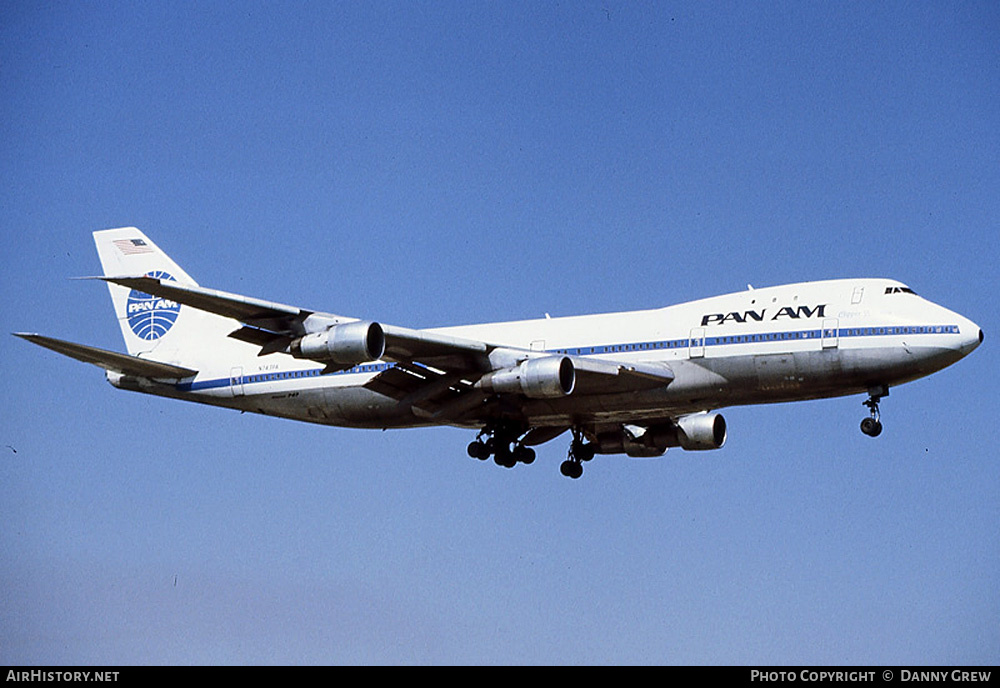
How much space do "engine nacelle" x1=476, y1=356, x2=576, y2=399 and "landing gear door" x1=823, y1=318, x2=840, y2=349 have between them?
24.6 feet

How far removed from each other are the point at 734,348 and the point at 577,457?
9537mm

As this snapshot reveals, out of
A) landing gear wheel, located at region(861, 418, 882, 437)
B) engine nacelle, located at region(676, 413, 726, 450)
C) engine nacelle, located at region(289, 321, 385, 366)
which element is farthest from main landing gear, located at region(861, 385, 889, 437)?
engine nacelle, located at region(289, 321, 385, 366)

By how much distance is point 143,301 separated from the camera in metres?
50.9

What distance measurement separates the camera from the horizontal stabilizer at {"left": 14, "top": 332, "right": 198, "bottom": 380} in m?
40.8

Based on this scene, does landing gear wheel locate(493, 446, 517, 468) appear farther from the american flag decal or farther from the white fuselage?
the american flag decal

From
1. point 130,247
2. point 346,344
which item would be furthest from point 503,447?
point 130,247

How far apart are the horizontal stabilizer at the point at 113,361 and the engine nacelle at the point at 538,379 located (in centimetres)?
1242

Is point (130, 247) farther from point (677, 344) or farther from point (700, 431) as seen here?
point (700, 431)

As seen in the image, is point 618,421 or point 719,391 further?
point 618,421
